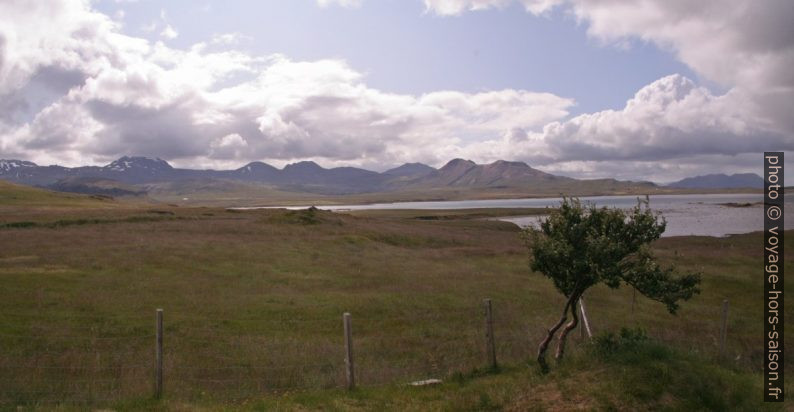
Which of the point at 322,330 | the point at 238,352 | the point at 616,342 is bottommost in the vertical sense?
the point at 322,330

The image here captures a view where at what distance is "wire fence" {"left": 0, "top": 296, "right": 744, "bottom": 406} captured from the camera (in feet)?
51.4

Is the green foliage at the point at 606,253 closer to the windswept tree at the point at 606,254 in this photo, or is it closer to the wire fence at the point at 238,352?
the windswept tree at the point at 606,254

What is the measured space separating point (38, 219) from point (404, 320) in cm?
6469

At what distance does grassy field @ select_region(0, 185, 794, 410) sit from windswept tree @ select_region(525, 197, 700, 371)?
1.63 m

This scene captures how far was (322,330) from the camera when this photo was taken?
24.7 meters

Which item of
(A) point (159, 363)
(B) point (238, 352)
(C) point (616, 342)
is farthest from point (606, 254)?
(B) point (238, 352)

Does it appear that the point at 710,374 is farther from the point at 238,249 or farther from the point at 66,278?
the point at 238,249

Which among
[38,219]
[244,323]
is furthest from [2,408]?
[38,219]

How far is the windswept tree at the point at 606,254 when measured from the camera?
13.8 metres

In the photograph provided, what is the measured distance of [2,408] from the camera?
510 inches

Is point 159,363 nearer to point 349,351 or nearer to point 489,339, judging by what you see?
point 349,351

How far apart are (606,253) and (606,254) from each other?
0.06 meters

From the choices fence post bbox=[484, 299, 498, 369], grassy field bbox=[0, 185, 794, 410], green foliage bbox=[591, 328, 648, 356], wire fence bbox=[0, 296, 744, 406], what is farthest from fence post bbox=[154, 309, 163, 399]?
green foliage bbox=[591, 328, 648, 356]

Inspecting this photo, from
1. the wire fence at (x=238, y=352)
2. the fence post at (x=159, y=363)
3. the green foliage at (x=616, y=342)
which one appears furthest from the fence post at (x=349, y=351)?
the green foliage at (x=616, y=342)
